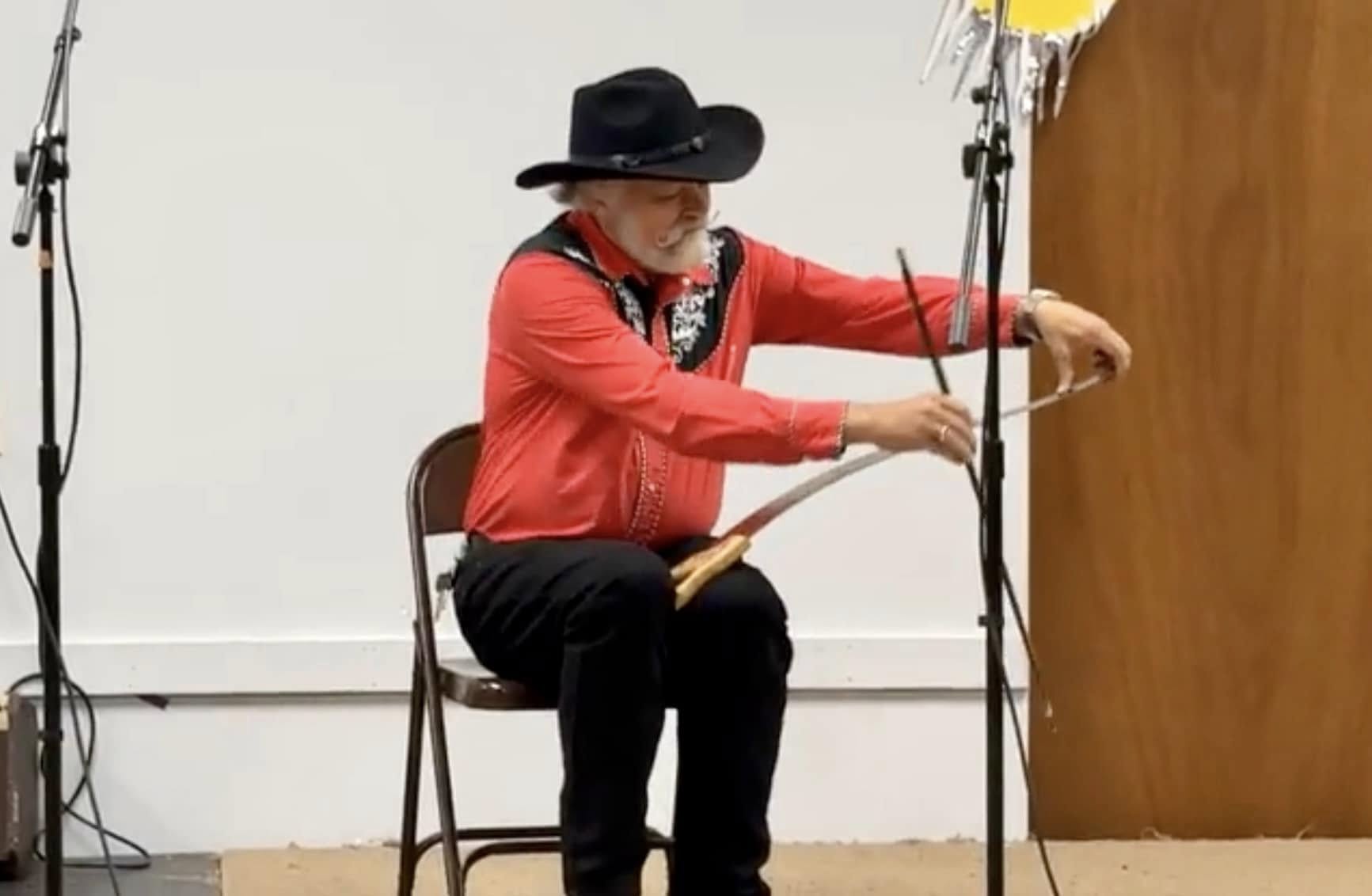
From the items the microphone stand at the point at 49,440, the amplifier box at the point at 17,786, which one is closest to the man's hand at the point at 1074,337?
the microphone stand at the point at 49,440

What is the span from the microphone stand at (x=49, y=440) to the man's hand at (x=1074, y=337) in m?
1.01

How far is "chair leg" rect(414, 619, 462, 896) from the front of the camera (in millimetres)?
2037

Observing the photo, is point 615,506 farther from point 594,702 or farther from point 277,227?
point 277,227

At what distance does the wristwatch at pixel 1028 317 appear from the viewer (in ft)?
6.96

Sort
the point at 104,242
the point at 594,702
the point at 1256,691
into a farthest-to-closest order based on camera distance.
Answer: the point at 1256,691 < the point at 104,242 < the point at 594,702

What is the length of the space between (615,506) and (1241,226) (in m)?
1.20

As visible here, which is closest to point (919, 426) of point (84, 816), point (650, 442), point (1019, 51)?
point (650, 442)

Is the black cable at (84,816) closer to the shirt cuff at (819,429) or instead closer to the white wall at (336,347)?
the white wall at (336,347)

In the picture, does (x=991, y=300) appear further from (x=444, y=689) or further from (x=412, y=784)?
(x=412, y=784)

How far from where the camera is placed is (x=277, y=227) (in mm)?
2787

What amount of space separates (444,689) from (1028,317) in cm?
73

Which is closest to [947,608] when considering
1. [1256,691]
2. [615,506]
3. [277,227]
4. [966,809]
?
[966,809]

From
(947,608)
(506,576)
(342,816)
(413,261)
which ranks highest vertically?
(413,261)

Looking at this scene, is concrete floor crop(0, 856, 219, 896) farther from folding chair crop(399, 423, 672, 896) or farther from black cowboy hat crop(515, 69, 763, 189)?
black cowboy hat crop(515, 69, 763, 189)
